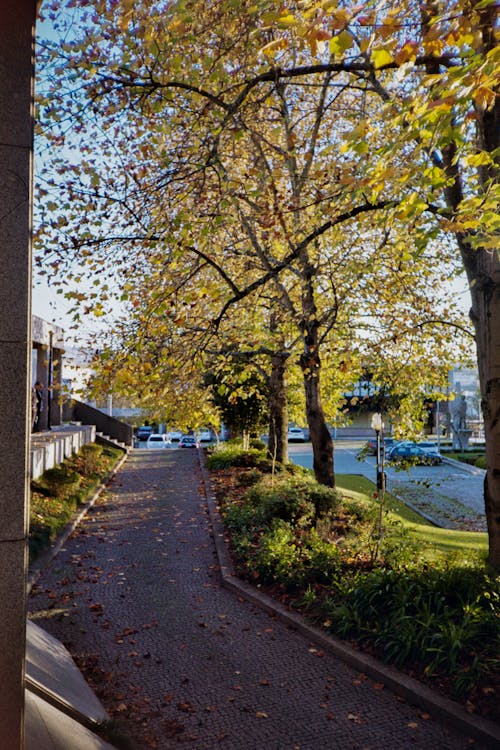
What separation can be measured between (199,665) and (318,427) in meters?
8.57

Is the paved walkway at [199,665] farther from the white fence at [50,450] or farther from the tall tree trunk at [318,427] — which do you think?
the tall tree trunk at [318,427]

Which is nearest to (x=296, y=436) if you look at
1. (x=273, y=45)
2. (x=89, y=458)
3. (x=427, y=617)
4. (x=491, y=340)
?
(x=89, y=458)

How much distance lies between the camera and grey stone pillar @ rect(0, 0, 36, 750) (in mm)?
3424

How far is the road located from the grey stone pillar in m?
9.99

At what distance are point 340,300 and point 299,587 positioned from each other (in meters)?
6.85

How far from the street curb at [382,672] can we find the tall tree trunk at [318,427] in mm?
5523

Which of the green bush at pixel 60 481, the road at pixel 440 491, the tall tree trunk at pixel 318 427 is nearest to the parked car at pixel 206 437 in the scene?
the road at pixel 440 491

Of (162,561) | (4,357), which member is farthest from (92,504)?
(4,357)

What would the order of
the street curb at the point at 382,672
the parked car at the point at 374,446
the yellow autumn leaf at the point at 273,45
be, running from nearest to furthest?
the yellow autumn leaf at the point at 273,45
the street curb at the point at 382,672
the parked car at the point at 374,446

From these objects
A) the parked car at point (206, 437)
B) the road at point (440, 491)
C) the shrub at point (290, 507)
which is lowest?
the road at point (440, 491)

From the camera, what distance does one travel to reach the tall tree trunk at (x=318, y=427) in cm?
1452

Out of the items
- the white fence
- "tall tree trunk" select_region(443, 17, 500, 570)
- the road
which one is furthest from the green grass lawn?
the white fence

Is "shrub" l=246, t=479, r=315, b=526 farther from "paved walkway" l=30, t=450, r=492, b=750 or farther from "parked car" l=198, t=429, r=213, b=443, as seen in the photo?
"parked car" l=198, t=429, r=213, b=443

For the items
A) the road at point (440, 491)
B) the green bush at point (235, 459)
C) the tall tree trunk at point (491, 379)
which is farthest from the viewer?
the green bush at point (235, 459)
